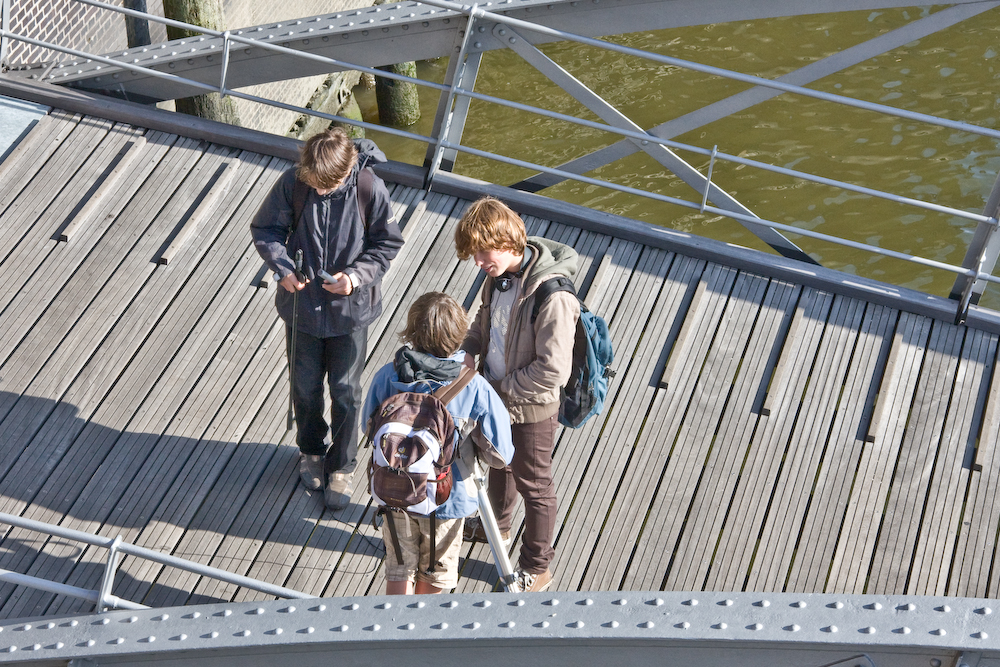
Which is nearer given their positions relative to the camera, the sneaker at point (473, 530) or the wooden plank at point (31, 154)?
the sneaker at point (473, 530)

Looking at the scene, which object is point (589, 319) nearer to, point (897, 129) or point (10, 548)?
point (10, 548)

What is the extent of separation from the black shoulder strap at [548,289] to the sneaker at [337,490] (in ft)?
4.63

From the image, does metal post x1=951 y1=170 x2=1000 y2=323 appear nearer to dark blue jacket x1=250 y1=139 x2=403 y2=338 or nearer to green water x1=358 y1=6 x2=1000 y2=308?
dark blue jacket x1=250 y1=139 x2=403 y2=338

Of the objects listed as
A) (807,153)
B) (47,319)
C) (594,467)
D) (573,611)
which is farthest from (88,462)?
(807,153)

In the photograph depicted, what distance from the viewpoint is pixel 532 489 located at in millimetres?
4086

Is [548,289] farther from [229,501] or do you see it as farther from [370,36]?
[370,36]

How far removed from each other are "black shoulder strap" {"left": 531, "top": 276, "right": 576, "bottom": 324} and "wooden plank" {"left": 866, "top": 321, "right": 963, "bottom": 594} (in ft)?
6.76

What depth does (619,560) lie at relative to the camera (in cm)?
456

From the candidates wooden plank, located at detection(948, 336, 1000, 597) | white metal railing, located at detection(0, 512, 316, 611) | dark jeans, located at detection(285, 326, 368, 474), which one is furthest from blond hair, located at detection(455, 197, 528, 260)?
wooden plank, located at detection(948, 336, 1000, 597)

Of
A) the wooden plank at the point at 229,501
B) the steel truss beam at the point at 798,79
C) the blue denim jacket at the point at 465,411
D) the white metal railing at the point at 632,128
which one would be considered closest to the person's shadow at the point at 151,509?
the wooden plank at the point at 229,501

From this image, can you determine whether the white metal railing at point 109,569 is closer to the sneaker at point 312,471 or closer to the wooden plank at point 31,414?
the sneaker at point 312,471

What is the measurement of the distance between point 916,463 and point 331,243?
118 inches

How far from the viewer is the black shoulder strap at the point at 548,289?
12.2 feet

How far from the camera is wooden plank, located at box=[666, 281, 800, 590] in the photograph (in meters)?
4.56
